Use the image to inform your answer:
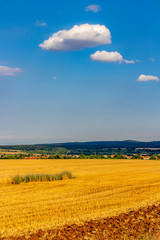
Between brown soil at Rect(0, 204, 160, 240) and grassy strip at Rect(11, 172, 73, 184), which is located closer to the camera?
brown soil at Rect(0, 204, 160, 240)

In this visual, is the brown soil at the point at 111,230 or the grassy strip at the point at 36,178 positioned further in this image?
the grassy strip at the point at 36,178

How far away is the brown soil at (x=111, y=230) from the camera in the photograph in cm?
990

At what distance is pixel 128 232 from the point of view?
10.5 m

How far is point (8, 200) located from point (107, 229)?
7.16 meters

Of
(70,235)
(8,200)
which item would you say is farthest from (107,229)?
(8,200)

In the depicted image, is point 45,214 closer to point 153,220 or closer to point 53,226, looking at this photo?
point 53,226

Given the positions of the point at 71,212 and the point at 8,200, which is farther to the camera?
the point at 8,200

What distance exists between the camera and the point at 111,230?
10.6m

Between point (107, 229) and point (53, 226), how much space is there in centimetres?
197

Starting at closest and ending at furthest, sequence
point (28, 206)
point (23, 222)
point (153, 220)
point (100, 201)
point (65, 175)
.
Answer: point (23, 222) < point (153, 220) < point (28, 206) < point (100, 201) < point (65, 175)

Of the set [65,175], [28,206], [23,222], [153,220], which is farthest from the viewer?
[65,175]

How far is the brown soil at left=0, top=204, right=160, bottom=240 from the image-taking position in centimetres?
990

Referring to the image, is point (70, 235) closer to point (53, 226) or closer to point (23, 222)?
point (53, 226)

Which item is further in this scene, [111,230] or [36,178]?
[36,178]
